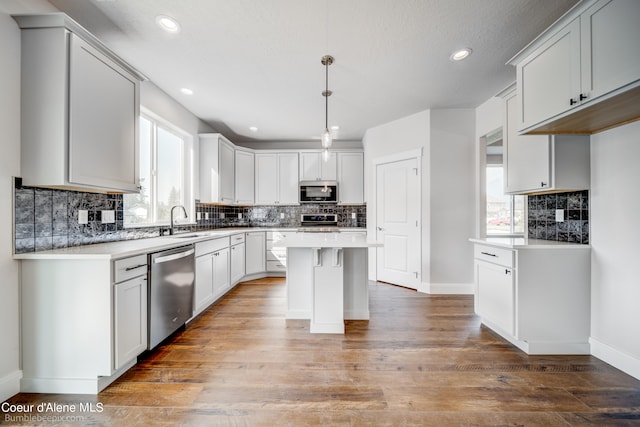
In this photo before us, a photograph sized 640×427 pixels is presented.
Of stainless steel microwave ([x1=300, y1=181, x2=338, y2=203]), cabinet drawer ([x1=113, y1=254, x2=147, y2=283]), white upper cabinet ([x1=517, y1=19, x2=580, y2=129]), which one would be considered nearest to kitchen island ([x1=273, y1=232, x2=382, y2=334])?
cabinet drawer ([x1=113, y1=254, x2=147, y2=283])

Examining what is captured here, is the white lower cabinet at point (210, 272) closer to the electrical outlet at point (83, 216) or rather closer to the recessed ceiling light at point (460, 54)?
the electrical outlet at point (83, 216)

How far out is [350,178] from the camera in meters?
4.96

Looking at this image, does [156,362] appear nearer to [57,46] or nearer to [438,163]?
[57,46]

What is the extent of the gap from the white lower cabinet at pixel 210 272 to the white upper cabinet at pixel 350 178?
7.74 ft

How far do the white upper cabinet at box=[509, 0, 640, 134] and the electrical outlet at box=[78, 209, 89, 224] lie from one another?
366 cm

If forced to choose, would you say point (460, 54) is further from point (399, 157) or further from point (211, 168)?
point (211, 168)

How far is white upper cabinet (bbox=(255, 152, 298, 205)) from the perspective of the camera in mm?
4992

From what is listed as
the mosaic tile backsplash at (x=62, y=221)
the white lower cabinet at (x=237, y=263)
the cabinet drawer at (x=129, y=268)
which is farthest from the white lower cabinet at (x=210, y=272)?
the cabinet drawer at (x=129, y=268)

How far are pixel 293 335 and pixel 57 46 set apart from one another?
2.77m

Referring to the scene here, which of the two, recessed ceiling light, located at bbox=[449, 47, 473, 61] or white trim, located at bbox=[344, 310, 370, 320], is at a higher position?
recessed ceiling light, located at bbox=[449, 47, 473, 61]

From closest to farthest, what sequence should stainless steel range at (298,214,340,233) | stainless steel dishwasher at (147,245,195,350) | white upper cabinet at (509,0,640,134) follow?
white upper cabinet at (509,0,640,134), stainless steel dishwasher at (147,245,195,350), stainless steel range at (298,214,340,233)

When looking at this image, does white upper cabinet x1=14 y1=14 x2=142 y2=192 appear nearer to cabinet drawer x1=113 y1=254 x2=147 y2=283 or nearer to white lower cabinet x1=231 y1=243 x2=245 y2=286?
cabinet drawer x1=113 y1=254 x2=147 y2=283

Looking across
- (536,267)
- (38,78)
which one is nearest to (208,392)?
(38,78)

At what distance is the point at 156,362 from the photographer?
2006mm
